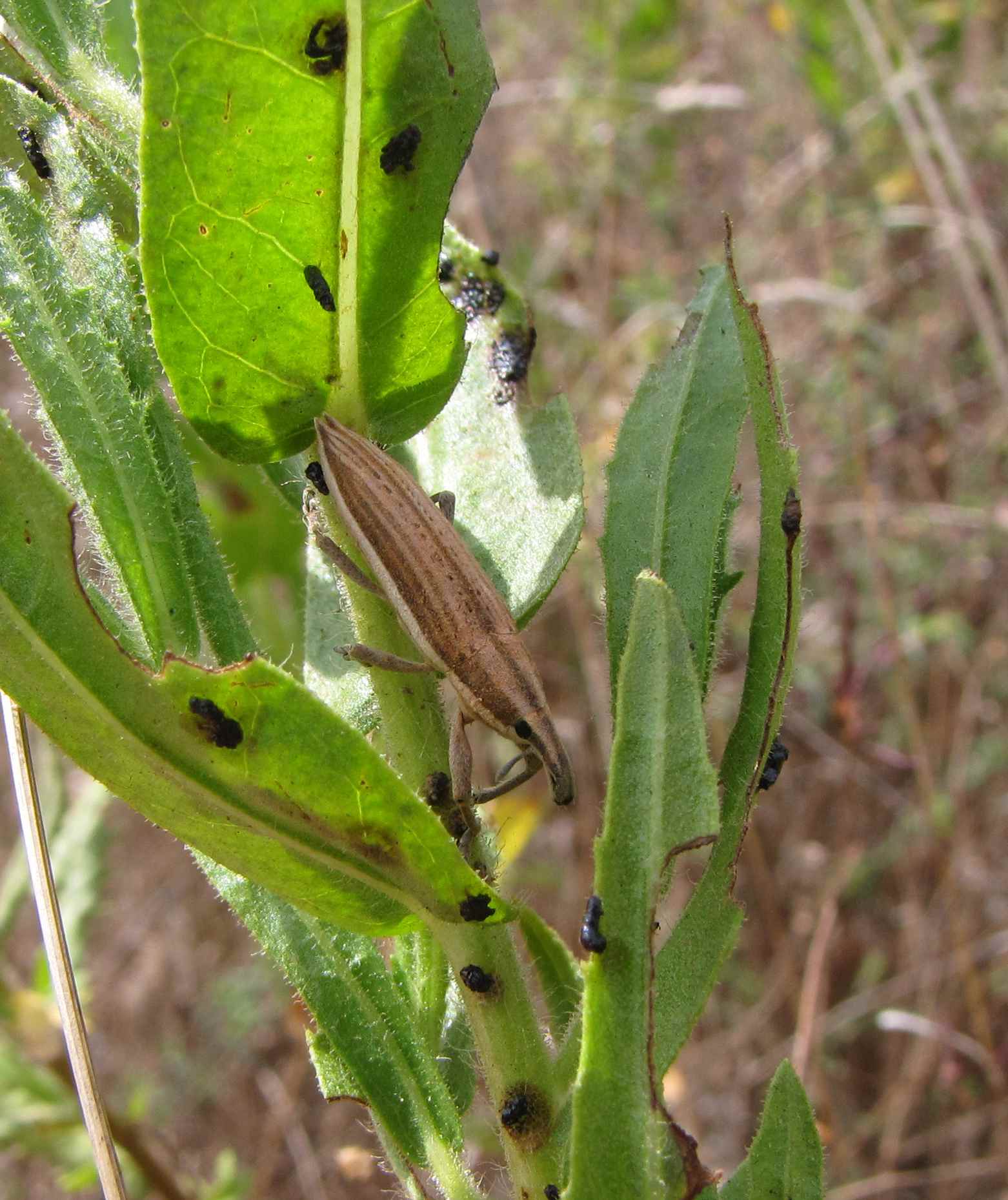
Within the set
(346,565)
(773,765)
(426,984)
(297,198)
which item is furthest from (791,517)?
(426,984)

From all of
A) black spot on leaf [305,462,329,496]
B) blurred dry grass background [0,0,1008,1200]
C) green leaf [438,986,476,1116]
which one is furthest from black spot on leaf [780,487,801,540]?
blurred dry grass background [0,0,1008,1200]

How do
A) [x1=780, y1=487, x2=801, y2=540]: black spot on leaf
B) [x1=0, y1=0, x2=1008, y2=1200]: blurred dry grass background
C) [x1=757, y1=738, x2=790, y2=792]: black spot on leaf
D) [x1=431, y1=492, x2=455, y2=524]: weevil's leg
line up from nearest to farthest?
[x1=780, y1=487, x2=801, y2=540]: black spot on leaf, [x1=757, y1=738, x2=790, y2=792]: black spot on leaf, [x1=431, y1=492, x2=455, y2=524]: weevil's leg, [x1=0, y1=0, x2=1008, y2=1200]: blurred dry grass background

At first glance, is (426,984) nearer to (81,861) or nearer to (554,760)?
(554,760)

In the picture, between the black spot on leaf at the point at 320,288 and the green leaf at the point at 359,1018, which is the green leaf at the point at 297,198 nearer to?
the black spot on leaf at the point at 320,288

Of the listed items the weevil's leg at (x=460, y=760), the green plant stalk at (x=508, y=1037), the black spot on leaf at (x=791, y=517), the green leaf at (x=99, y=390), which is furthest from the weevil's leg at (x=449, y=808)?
the black spot on leaf at (x=791, y=517)

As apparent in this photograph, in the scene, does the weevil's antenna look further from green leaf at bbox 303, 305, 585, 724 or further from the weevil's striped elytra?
the weevil's striped elytra
